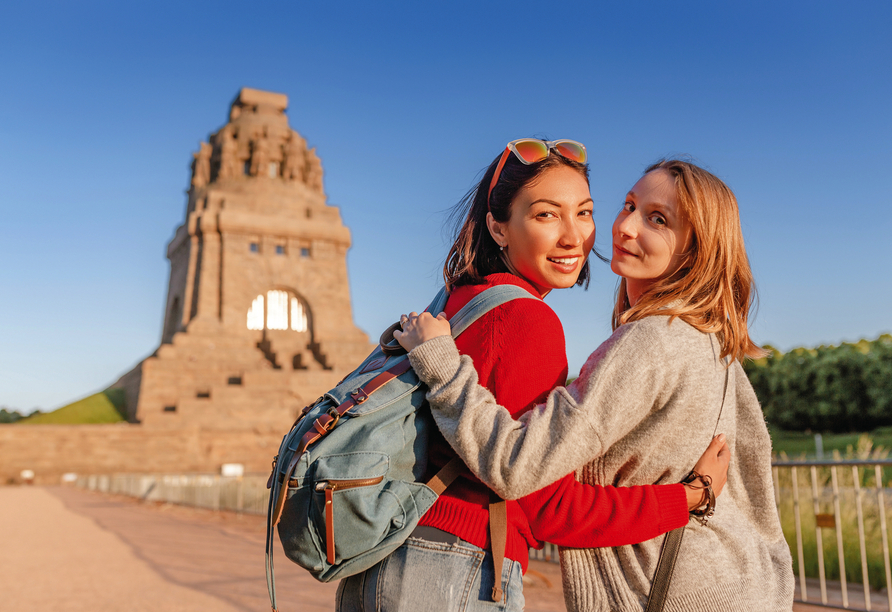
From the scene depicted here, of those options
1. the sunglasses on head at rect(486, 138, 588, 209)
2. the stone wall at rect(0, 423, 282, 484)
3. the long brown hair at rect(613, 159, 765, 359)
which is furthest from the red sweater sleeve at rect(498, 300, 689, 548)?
the stone wall at rect(0, 423, 282, 484)

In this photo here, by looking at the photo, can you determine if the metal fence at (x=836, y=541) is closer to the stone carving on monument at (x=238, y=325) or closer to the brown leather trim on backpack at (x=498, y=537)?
the brown leather trim on backpack at (x=498, y=537)

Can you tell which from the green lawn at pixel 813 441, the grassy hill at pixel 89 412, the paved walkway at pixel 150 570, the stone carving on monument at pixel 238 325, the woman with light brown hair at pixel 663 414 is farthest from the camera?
the grassy hill at pixel 89 412

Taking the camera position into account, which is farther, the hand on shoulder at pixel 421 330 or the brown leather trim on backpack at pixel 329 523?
the hand on shoulder at pixel 421 330

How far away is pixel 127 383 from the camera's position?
31312 millimetres

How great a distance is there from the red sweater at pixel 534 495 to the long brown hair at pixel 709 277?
11.9 inches

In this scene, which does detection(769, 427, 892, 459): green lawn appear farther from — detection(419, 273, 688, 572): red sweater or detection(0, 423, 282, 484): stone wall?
detection(419, 273, 688, 572): red sweater

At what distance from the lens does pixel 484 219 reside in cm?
219

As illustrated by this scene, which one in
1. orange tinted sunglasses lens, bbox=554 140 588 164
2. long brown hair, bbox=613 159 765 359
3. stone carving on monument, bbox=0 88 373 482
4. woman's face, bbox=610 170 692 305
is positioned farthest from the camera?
stone carving on monument, bbox=0 88 373 482

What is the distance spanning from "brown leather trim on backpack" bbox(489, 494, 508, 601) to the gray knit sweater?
0.25 feet

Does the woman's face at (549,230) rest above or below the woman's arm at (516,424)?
above

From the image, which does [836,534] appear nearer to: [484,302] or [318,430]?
[484,302]

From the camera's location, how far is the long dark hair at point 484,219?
2.06 metres

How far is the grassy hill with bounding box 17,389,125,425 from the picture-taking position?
92.5ft

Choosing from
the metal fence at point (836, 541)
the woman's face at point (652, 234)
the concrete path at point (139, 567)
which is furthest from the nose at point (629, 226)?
the metal fence at point (836, 541)
